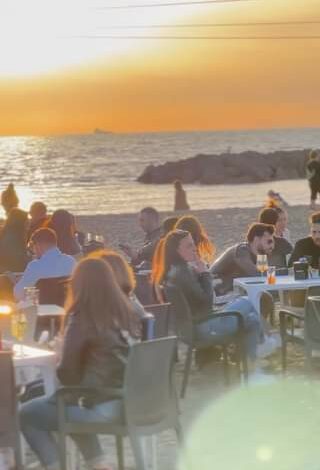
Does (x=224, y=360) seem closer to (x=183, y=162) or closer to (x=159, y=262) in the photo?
(x=159, y=262)

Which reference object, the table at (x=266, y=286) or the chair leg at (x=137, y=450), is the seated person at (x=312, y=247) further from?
the chair leg at (x=137, y=450)

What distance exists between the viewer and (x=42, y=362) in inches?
278

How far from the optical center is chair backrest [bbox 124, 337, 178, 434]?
6.41 m

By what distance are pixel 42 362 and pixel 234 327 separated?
2.77 meters

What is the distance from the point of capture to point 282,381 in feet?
32.0

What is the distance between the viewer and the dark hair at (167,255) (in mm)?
9523

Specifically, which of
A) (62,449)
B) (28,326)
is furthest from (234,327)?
(62,449)

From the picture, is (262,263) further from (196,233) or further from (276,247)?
(276,247)

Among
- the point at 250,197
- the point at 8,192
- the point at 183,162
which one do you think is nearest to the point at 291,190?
the point at 250,197

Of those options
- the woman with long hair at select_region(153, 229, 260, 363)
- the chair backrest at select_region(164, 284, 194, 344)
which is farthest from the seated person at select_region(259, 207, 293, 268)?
the chair backrest at select_region(164, 284, 194, 344)

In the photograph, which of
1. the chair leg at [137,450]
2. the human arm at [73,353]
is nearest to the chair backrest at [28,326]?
the human arm at [73,353]

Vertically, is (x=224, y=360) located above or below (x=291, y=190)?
below

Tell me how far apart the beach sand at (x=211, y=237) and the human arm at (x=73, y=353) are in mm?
1120

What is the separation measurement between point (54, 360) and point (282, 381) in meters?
3.12
